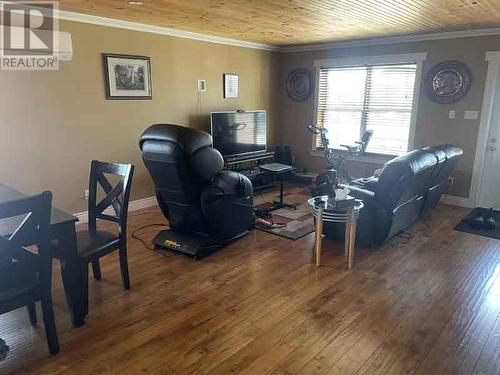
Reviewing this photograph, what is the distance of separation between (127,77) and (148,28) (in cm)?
69

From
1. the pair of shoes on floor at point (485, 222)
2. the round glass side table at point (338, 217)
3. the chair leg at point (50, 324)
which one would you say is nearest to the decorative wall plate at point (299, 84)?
the pair of shoes on floor at point (485, 222)

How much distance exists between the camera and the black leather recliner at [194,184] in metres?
3.19

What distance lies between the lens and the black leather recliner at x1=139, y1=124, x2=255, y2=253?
126 inches

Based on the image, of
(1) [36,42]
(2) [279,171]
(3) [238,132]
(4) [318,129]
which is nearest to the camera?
(1) [36,42]

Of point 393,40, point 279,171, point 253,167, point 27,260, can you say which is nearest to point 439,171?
point 279,171

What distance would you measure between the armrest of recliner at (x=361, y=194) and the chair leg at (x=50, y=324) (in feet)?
8.95

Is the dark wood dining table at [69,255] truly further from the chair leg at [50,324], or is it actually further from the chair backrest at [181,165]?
the chair backrest at [181,165]

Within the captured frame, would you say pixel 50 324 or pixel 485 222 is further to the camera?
pixel 485 222

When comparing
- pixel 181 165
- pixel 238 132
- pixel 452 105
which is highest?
pixel 452 105

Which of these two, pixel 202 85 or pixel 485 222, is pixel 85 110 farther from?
pixel 485 222

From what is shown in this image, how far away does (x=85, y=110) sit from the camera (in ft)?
14.1

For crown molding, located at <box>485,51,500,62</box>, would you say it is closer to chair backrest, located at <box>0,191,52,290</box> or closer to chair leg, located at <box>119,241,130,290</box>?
chair leg, located at <box>119,241,130,290</box>

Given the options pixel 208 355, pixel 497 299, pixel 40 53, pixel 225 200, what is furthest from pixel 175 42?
pixel 497 299

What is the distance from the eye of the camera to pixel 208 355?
2.17 metres
